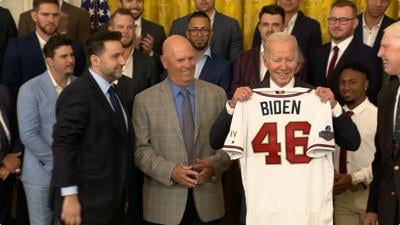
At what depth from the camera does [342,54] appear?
435cm

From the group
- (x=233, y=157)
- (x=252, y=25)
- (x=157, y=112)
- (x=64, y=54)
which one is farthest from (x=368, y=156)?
(x=252, y=25)

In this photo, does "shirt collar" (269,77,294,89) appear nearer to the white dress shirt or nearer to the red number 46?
the red number 46

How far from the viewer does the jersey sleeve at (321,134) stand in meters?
3.05

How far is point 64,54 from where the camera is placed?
3875mm

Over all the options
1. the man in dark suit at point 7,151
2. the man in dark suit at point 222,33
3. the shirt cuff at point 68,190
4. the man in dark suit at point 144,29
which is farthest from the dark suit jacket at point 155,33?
the shirt cuff at point 68,190

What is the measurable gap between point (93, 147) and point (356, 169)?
60.6 inches

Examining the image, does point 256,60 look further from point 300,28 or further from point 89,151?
point 89,151

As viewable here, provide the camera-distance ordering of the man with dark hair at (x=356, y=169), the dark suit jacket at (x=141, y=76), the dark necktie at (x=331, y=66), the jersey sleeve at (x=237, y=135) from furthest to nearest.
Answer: the dark necktie at (x=331, y=66) → the dark suit jacket at (x=141, y=76) → the man with dark hair at (x=356, y=169) → the jersey sleeve at (x=237, y=135)

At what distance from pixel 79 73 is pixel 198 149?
1.34 meters

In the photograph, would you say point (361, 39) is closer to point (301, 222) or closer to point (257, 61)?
point (257, 61)

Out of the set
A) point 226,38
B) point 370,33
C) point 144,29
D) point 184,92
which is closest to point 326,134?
point 184,92

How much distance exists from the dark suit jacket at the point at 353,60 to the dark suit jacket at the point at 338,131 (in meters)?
1.05

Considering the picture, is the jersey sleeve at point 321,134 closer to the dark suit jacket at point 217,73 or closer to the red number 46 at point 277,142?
the red number 46 at point 277,142

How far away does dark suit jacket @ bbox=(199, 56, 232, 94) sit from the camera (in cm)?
429
